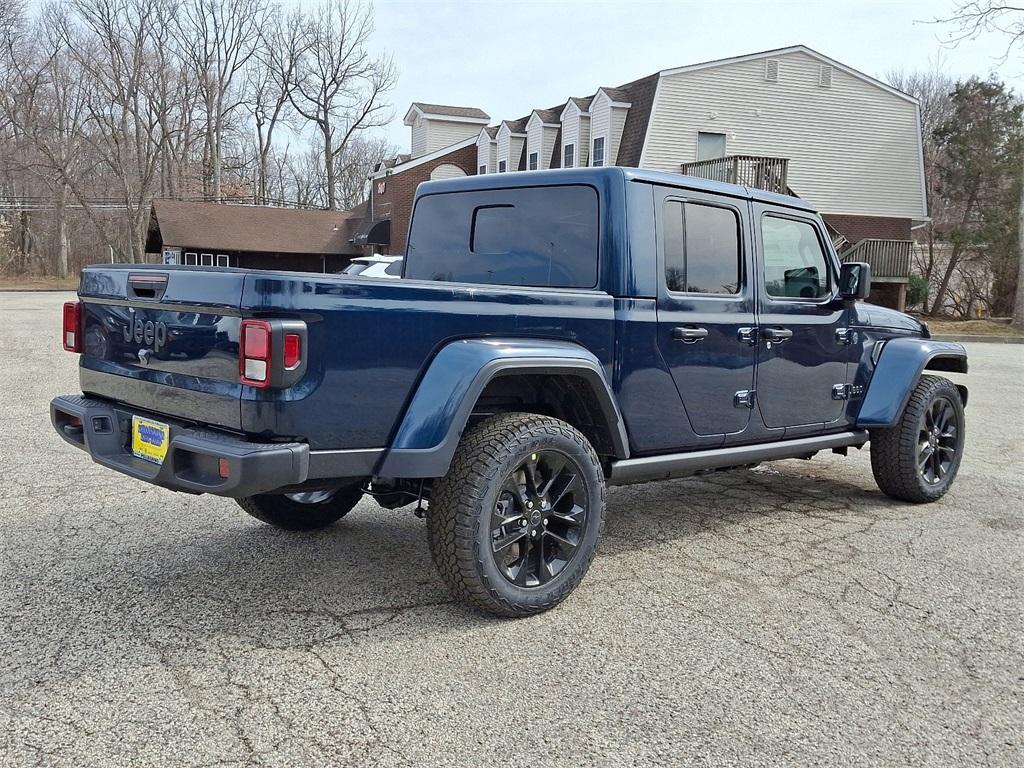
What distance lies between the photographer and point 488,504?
344 cm

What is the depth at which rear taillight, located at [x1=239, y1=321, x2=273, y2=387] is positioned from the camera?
9.66ft

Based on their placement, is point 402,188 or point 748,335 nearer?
point 748,335

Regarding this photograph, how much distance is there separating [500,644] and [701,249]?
7.45ft

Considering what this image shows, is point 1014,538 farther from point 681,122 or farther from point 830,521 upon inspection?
point 681,122

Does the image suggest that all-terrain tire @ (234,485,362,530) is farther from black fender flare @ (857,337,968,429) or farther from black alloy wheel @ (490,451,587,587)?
black fender flare @ (857,337,968,429)

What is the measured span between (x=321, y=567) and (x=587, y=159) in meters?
27.4

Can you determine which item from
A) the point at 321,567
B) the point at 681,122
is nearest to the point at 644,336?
the point at 321,567

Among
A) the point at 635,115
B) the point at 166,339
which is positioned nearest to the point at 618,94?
the point at 635,115

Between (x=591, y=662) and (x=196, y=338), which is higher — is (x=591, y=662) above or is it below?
below

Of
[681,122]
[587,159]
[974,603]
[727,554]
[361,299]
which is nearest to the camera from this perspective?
[361,299]

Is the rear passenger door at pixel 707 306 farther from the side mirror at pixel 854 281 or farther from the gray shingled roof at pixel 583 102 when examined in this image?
the gray shingled roof at pixel 583 102

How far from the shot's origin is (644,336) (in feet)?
13.4

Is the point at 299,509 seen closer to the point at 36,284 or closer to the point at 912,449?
the point at 912,449

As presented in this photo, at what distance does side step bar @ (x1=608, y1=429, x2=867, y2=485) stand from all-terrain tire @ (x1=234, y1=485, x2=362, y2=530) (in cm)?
142
